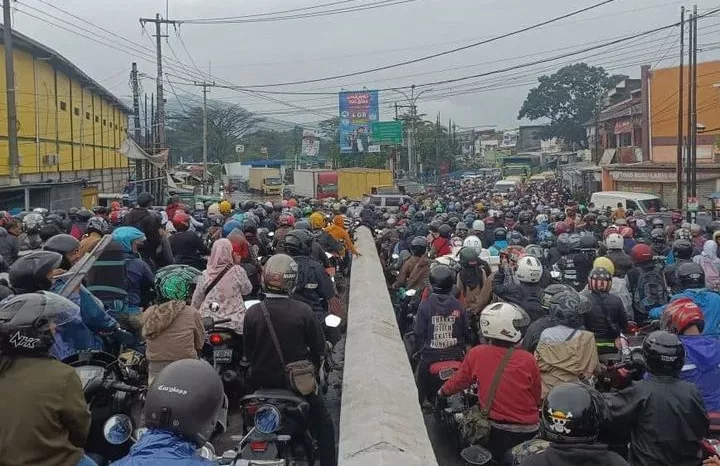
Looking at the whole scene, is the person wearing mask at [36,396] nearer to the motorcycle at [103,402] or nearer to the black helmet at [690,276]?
the motorcycle at [103,402]

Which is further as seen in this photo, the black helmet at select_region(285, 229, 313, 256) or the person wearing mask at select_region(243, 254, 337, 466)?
the black helmet at select_region(285, 229, 313, 256)

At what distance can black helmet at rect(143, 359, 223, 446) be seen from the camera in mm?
3070

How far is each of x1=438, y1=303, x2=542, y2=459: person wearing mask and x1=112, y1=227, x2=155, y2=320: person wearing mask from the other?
11.5 feet

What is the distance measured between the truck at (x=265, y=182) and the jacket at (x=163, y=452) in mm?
57364

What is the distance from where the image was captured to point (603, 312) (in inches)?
285

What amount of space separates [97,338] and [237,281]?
5.50ft

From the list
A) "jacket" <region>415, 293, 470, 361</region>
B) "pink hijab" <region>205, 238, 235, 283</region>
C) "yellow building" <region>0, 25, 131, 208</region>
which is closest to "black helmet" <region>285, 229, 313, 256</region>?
"pink hijab" <region>205, 238, 235, 283</region>

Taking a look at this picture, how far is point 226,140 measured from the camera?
7938 cm

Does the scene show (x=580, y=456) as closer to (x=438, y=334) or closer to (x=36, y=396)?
(x=36, y=396)

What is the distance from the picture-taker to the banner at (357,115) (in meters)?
49.9

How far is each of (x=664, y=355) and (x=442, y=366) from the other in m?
2.78

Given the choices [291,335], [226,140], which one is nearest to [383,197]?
[291,335]

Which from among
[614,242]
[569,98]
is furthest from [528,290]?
[569,98]

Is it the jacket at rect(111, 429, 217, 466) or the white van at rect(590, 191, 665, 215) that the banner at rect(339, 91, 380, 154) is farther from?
the jacket at rect(111, 429, 217, 466)
